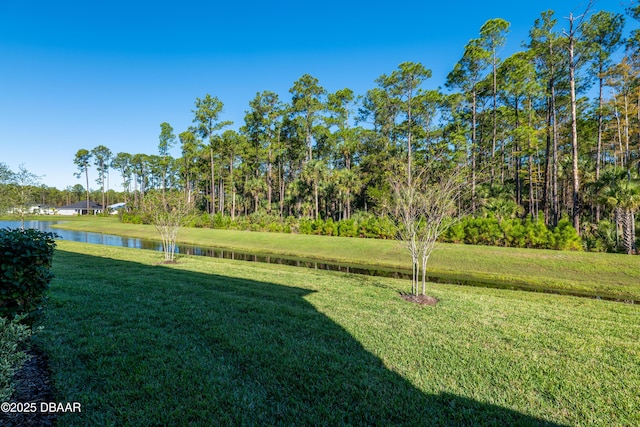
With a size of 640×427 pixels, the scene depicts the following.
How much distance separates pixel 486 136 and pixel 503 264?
1780 centimetres

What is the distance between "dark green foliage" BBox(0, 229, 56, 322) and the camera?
3.12 m

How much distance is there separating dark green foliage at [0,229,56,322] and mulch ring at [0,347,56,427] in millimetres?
542

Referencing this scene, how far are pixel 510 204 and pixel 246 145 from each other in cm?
3161

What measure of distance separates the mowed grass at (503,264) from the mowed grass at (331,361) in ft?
14.6

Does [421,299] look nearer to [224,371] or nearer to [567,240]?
[224,371]

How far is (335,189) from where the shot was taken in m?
30.6

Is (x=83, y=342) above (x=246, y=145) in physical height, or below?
below

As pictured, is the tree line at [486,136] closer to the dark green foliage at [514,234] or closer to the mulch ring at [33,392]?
the dark green foliage at [514,234]

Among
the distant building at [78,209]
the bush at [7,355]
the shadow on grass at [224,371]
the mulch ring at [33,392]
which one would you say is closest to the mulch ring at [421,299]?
the shadow on grass at [224,371]

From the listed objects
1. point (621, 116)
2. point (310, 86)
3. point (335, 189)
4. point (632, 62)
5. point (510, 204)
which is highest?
point (310, 86)

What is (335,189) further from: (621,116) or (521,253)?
(621,116)

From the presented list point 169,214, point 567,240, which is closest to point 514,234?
point 567,240

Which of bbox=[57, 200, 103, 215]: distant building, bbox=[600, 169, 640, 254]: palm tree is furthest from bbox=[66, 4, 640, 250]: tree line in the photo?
bbox=[57, 200, 103, 215]: distant building

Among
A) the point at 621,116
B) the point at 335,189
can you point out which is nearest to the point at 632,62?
the point at 621,116
